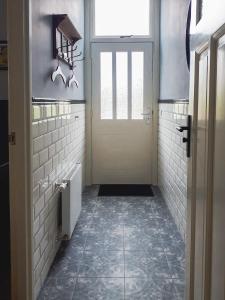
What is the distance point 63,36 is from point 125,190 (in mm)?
2314

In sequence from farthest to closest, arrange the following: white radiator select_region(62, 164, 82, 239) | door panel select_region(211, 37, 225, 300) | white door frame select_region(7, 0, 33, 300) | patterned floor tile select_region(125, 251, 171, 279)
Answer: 1. white radiator select_region(62, 164, 82, 239)
2. patterned floor tile select_region(125, 251, 171, 279)
3. white door frame select_region(7, 0, 33, 300)
4. door panel select_region(211, 37, 225, 300)

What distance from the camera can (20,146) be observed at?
189cm

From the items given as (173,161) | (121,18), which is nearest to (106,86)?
(121,18)

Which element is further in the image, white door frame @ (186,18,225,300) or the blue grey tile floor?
the blue grey tile floor

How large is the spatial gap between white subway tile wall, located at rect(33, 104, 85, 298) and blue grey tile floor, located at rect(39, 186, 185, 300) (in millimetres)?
143

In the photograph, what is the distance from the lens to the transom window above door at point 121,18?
5.00 m

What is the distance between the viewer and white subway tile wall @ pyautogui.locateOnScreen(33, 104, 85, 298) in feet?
7.19

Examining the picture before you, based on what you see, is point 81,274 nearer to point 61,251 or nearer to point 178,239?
point 61,251

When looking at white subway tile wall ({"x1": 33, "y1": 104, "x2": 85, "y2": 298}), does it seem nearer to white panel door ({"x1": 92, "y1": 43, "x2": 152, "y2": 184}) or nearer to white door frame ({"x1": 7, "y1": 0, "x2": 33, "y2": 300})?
white door frame ({"x1": 7, "y1": 0, "x2": 33, "y2": 300})

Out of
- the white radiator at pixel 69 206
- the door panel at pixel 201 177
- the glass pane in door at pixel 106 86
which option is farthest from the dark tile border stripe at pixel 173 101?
the door panel at pixel 201 177

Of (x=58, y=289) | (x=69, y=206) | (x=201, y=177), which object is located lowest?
(x=58, y=289)

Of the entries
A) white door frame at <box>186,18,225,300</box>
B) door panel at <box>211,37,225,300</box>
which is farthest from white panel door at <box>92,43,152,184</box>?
door panel at <box>211,37,225,300</box>

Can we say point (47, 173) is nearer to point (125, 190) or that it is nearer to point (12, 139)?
point (12, 139)

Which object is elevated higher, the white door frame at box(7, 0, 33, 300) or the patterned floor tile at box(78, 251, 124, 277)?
the white door frame at box(7, 0, 33, 300)
